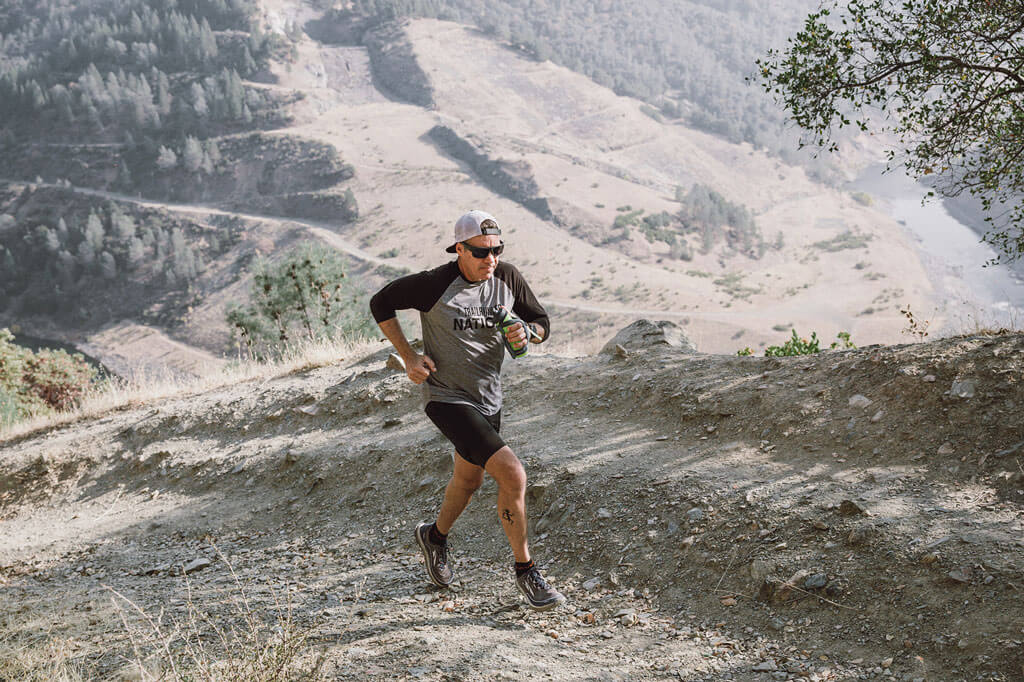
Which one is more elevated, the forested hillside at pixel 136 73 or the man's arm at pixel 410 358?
the man's arm at pixel 410 358

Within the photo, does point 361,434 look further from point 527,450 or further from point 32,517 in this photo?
point 32,517

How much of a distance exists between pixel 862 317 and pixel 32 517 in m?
76.4

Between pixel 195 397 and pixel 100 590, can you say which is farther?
pixel 195 397

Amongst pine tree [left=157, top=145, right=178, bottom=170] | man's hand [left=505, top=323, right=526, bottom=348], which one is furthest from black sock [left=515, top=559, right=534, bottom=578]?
pine tree [left=157, top=145, right=178, bottom=170]

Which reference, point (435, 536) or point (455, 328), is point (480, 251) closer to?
point (455, 328)

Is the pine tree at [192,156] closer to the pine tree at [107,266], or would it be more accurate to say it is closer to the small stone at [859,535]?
the pine tree at [107,266]

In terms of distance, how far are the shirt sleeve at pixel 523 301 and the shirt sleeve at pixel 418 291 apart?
410 mm

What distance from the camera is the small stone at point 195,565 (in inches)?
247

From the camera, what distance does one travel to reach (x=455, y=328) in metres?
4.23

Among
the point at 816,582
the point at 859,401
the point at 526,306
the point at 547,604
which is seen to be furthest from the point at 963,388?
the point at 547,604

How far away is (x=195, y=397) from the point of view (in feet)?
40.1

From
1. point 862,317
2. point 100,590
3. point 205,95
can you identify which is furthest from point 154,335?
point 100,590

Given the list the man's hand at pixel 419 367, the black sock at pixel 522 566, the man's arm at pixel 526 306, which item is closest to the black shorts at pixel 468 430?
the man's hand at pixel 419 367

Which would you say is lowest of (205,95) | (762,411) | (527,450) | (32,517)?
(205,95)
